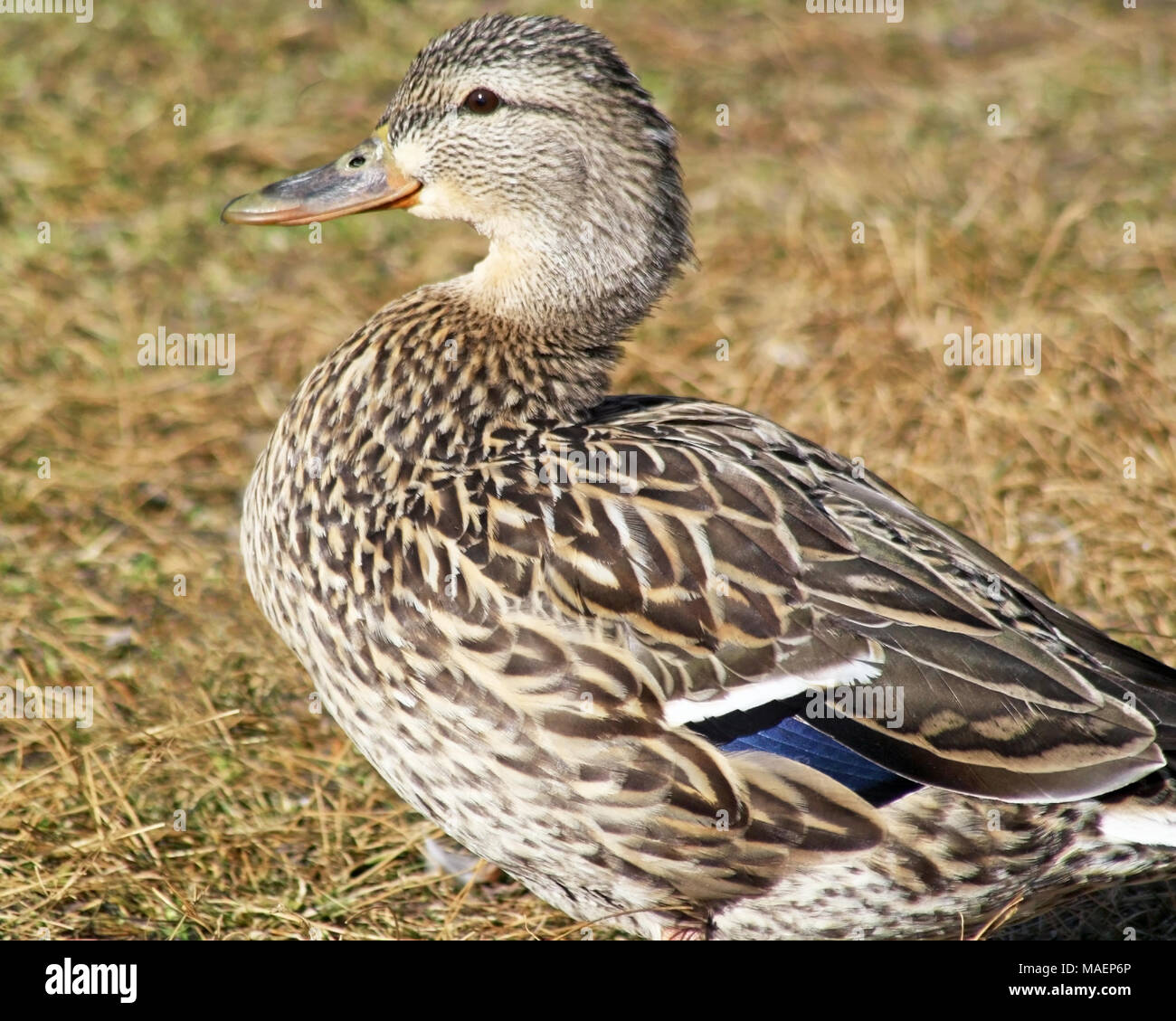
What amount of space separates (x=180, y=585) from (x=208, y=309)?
1.75 meters

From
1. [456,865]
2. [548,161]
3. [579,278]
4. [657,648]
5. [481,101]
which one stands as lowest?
[456,865]

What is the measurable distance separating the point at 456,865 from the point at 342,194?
1805 mm

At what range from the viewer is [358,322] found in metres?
6.34

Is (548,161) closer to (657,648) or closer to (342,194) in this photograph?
(342,194)

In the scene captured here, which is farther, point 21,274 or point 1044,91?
point 1044,91

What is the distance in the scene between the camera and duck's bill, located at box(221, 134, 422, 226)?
3959 millimetres

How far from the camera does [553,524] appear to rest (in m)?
3.36

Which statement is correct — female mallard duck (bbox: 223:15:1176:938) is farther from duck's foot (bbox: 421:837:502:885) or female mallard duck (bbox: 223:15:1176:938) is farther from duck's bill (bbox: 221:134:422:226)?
duck's foot (bbox: 421:837:502:885)

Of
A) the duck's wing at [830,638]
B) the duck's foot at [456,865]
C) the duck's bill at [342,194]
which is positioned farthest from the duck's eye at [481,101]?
the duck's foot at [456,865]

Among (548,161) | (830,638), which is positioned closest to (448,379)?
(548,161)
